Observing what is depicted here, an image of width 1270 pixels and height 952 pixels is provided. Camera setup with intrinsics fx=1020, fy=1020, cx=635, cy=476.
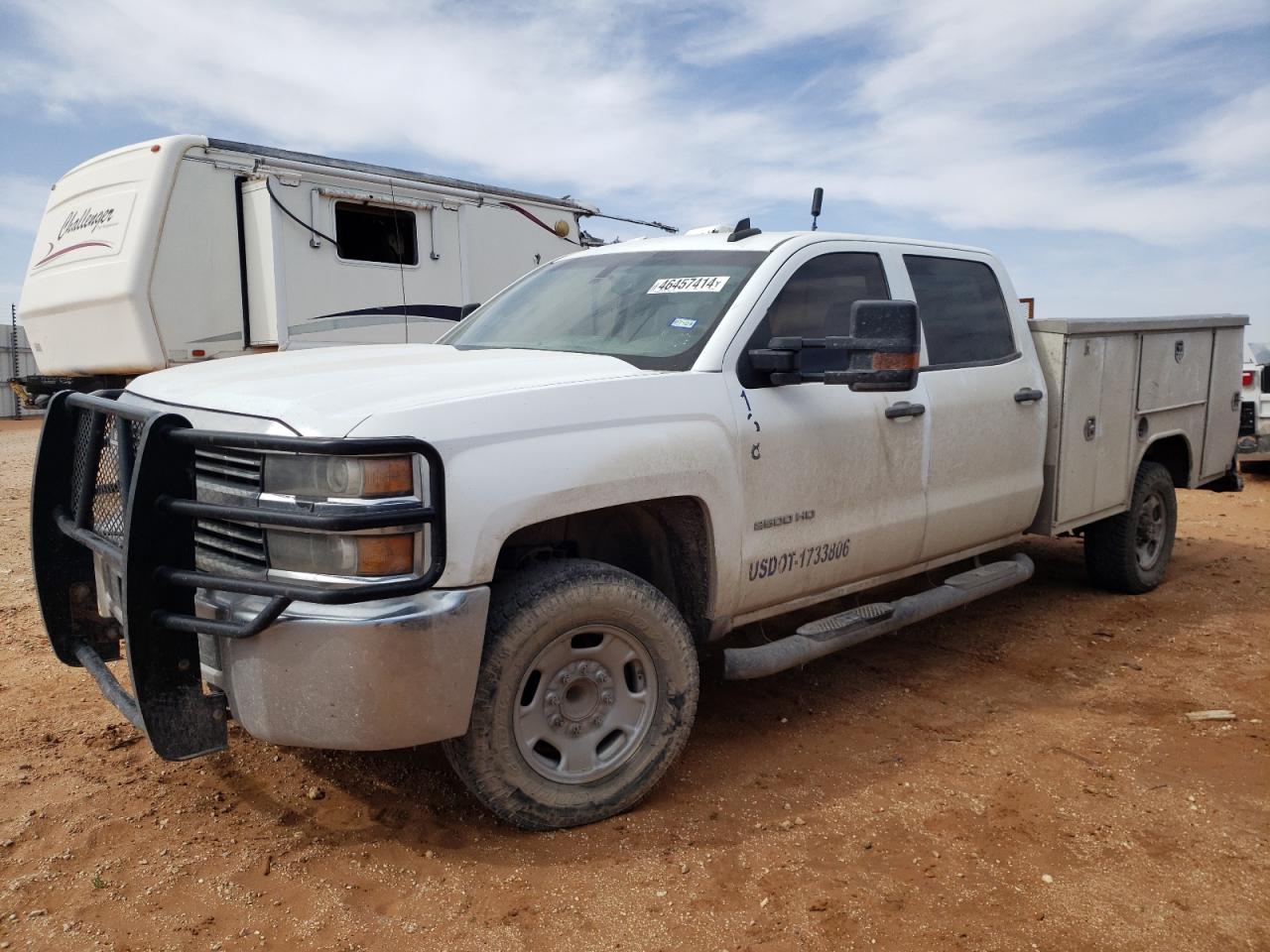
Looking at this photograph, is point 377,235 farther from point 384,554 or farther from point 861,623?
point 384,554

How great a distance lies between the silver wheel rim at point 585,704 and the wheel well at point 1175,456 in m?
4.37

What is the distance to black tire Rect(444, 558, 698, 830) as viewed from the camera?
113 inches

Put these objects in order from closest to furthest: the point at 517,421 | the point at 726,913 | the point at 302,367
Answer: the point at 726,913, the point at 517,421, the point at 302,367

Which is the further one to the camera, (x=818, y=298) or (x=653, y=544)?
(x=818, y=298)

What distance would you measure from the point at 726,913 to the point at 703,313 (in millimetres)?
1980

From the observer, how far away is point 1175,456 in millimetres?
6359

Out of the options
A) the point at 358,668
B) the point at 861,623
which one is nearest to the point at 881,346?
the point at 861,623

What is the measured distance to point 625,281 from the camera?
160 inches

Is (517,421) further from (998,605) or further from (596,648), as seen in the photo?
(998,605)

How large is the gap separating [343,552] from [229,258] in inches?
257

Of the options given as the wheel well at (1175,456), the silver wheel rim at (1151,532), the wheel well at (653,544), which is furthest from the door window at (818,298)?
the wheel well at (1175,456)


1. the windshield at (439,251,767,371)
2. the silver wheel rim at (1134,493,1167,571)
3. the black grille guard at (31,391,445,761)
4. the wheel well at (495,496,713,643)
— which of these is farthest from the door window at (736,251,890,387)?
the silver wheel rim at (1134,493,1167,571)

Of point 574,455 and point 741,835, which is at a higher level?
point 574,455

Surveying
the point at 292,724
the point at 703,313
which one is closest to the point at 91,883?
the point at 292,724
